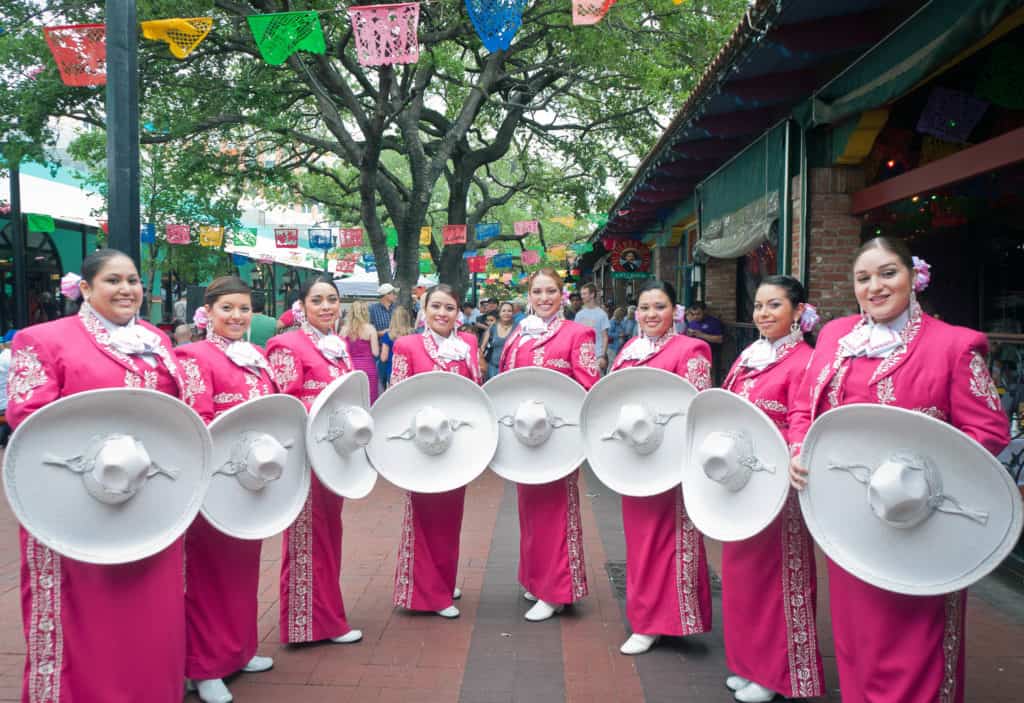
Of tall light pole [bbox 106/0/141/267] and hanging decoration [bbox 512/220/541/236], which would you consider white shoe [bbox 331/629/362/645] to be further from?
hanging decoration [bbox 512/220/541/236]

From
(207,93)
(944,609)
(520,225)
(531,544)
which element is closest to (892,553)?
(944,609)

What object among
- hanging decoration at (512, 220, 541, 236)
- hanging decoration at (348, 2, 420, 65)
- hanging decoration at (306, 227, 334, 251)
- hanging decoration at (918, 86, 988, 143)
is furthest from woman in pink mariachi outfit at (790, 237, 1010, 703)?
hanging decoration at (306, 227, 334, 251)

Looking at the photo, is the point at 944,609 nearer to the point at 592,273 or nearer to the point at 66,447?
the point at 66,447

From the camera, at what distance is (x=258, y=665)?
3.42 meters

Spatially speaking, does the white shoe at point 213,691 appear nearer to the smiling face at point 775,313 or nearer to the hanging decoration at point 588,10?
the smiling face at point 775,313

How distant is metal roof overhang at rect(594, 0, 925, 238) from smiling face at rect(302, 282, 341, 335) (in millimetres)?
2590

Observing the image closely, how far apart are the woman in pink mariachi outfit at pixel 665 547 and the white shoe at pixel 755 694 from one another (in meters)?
0.45

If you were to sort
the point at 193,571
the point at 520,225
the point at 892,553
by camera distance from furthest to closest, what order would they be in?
the point at 520,225 → the point at 193,571 → the point at 892,553

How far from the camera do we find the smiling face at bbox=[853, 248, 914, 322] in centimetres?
250

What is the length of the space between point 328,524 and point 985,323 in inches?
245

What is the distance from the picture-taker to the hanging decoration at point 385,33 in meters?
6.74

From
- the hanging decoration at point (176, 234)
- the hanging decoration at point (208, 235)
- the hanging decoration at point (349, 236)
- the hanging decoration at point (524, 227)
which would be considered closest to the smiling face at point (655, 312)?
the hanging decoration at point (176, 234)

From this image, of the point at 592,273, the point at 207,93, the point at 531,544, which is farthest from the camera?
the point at 592,273

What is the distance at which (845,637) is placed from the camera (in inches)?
101
